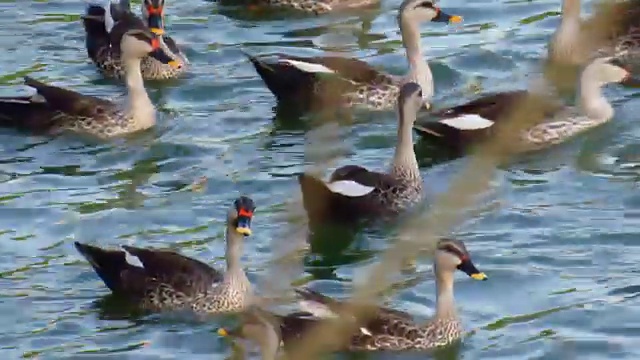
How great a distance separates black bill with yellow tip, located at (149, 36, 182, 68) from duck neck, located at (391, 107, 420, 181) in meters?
2.43

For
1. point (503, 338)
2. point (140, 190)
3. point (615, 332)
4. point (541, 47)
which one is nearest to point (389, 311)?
point (503, 338)

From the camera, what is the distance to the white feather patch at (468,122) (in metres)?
10.9

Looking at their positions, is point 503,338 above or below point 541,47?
below

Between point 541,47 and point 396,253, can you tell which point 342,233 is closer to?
point 541,47

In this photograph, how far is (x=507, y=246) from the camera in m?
9.41

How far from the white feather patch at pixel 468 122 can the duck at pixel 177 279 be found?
283 centimetres

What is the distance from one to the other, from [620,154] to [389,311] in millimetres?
3743

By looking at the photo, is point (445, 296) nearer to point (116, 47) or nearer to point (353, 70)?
point (353, 70)

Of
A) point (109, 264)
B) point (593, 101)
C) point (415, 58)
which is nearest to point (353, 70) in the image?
point (415, 58)

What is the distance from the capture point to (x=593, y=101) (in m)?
11.8

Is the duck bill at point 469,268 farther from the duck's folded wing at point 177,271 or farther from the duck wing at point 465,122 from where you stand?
the duck wing at point 465,122

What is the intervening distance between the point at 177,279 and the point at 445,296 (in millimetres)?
1464

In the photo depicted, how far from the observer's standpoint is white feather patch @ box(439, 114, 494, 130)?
10.9 metres

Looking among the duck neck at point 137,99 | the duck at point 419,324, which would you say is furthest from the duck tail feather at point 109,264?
the duck neck at point 137,99
